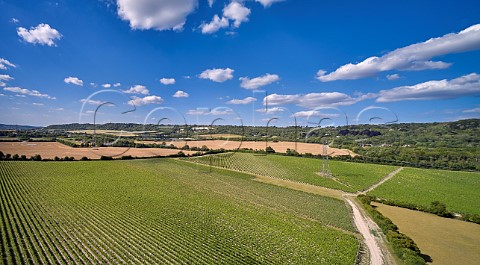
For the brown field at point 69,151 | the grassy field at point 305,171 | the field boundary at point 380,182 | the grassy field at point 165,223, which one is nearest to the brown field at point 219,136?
the brown field at point 69,151

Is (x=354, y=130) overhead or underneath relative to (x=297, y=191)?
overhead

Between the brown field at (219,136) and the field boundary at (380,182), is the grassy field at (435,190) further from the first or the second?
the brown field at (219,136)

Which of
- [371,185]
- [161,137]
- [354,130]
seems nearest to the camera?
[371,185]

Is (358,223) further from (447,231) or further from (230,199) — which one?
(230,199)

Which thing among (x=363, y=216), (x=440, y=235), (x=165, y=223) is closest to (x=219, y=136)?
(x=363, y=216)

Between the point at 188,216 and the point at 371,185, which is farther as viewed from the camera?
the point at 371,185

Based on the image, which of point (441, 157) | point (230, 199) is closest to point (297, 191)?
point (230, 199)

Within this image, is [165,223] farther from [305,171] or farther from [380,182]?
[380,182]
